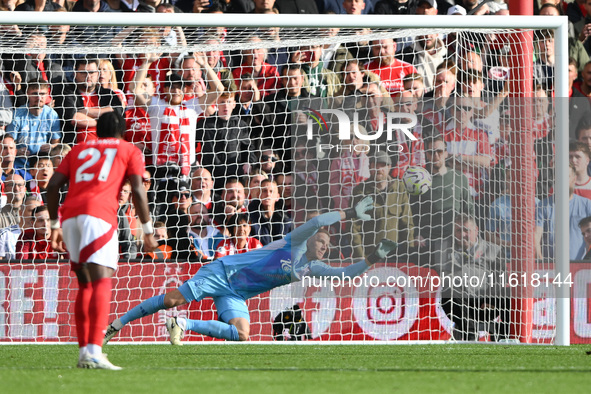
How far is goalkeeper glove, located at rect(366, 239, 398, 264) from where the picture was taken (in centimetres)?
855

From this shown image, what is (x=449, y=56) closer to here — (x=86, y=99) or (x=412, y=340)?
(x=412, y=340)

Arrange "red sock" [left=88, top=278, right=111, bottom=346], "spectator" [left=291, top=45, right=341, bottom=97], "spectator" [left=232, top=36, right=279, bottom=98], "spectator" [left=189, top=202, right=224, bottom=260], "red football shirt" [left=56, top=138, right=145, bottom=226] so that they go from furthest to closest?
"spectator" [left=232, top=36, right=279, bottom=98] → "spectator" [left=291, top=45, right=341, bottom=97] → "spectator" [left=189, top=202, right=224, bottom=260] → "red football shirt" [left=56, top=138, right=145, bottom=226] → "red sock" [left=88, top=278, right=111, bottom=346]

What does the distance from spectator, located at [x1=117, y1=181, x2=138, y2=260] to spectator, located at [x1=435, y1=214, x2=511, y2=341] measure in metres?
2.97

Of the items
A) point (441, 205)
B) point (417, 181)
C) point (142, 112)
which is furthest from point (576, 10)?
point (142, 112)

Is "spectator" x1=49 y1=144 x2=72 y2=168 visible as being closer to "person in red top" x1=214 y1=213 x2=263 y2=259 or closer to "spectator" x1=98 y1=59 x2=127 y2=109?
"spectator" x1=98 y1=59 x2=127 y2=109

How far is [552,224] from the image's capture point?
29.0 ft

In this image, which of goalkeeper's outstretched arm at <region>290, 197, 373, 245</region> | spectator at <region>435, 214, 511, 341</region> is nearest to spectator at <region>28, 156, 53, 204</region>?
goalkeeper's outstretched arm at <region>290, 197, 373, 245</region>

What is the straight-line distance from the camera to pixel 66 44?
910 cm

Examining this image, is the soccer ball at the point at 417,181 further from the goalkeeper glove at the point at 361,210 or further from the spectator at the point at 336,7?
the spectator at the point at 336,7

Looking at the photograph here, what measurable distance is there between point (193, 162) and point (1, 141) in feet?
6.27

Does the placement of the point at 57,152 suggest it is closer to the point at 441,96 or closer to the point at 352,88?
the point at 352,88

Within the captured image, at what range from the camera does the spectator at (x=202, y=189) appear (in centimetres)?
917

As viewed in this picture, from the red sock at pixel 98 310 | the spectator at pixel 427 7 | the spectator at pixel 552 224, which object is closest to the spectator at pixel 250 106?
the spectator at pixel 427 7

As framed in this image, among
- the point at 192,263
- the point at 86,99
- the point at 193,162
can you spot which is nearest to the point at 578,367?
the point at 192,263
